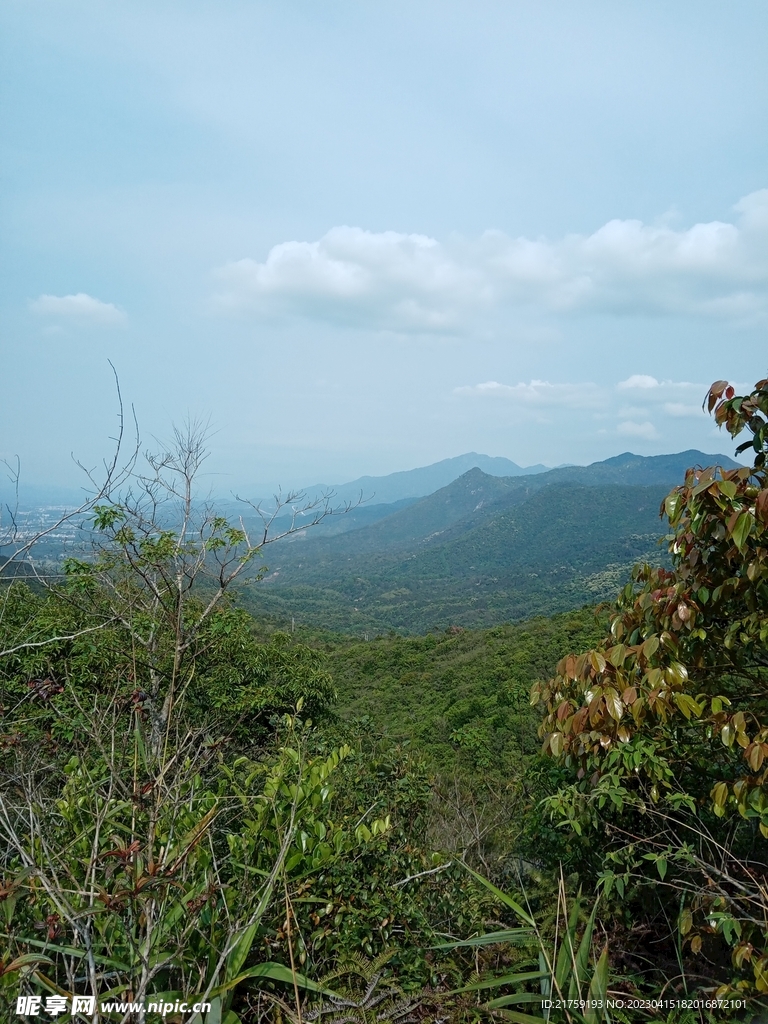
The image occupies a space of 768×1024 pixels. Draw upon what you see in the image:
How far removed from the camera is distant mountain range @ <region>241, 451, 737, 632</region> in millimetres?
72175

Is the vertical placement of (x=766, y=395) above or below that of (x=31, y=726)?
above

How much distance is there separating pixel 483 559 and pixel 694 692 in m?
115

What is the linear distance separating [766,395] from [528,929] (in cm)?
206

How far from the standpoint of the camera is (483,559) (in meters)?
115

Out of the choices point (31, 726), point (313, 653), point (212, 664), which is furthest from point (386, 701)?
point (31, 726)

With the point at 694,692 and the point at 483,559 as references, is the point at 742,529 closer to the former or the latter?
the point at 694,692

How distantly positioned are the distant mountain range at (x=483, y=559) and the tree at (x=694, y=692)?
41329mm

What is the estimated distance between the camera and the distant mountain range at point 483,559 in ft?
237

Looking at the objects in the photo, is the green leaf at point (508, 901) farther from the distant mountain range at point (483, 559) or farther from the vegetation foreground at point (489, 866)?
the distant mountain range at point (483, 559)

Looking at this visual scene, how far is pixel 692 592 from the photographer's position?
7.36ft

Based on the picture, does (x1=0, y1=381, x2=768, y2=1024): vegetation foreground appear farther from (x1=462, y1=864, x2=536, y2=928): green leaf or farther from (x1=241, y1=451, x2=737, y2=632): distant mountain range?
(x1=241, y1=451, x2=737, y2=632): distant mountain range

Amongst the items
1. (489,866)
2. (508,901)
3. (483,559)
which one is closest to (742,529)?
(508,901)

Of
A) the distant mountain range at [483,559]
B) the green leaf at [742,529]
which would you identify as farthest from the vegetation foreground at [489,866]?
the distant mountain range at [483,559]

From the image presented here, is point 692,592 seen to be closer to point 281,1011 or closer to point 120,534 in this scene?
point 281,1011
